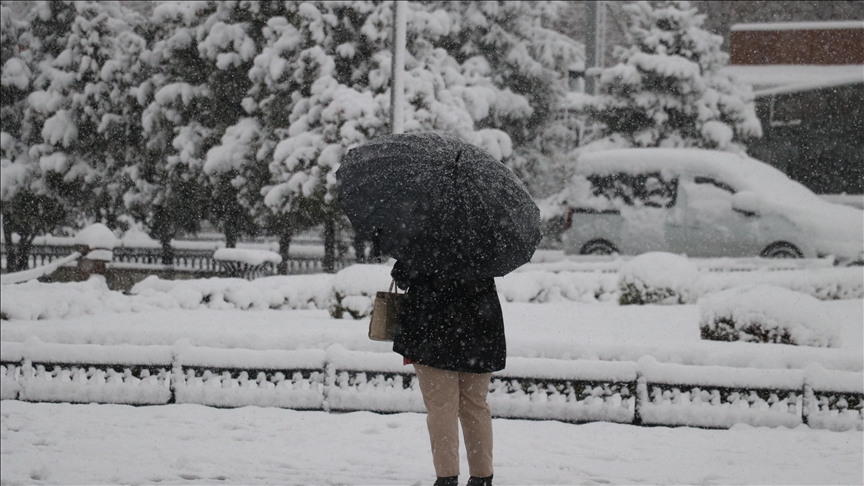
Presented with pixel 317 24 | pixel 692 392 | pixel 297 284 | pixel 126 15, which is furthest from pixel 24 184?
pixel 692 392

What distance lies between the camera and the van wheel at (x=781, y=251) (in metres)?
13.9

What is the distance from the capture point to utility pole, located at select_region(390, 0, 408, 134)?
10.5 metres

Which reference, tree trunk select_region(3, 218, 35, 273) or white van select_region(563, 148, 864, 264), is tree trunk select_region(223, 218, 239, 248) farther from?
white van select_region(563, 148, 864, 264)

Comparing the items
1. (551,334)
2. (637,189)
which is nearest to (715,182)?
(637,189)

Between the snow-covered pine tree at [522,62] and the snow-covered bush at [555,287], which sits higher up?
the snow-covered pine tree at [522,62]

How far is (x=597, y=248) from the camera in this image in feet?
50.0

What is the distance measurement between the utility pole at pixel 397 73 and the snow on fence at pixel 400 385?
437 centimetres

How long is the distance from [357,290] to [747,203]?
790cm

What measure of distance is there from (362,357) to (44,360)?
9.22ft

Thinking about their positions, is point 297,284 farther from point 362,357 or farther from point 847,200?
point 847,200

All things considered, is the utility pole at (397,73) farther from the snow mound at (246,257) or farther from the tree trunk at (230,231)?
the tree trunk at (230,231)

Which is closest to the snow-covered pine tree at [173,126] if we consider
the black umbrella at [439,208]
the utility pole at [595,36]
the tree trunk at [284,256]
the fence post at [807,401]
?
the tree trunk at [284,256]

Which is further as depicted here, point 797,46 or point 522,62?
point 797,46

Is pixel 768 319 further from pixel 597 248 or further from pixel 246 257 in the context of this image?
pixel 246 257
